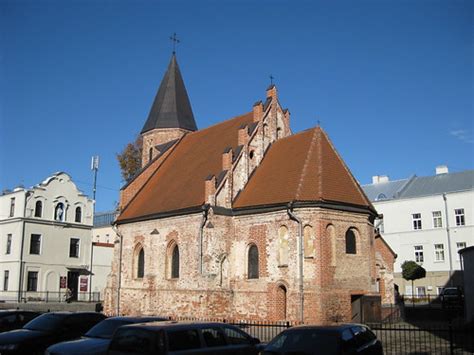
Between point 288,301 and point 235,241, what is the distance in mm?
4389

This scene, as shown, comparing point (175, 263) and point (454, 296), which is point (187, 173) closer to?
point (175, 263)

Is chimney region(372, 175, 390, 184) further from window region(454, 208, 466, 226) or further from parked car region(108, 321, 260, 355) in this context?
parked car region(108, 321, 260, 355)

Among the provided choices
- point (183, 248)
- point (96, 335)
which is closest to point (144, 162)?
point (183, 248)

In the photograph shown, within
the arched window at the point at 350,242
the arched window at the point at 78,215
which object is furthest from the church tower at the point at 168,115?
the arched window at the point at 350,242

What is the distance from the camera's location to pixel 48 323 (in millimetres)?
14156

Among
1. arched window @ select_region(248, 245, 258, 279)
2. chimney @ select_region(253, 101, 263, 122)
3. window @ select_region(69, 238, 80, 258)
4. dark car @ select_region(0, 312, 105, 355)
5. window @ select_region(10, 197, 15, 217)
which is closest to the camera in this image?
dark car @ select_region(0, 312, 105, 355)

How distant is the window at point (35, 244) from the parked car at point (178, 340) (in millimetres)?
30665

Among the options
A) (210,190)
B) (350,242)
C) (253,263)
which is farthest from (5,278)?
(350,242)

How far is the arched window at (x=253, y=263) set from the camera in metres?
24.0

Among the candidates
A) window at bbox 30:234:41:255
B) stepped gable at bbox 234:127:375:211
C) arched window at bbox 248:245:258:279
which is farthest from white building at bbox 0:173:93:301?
stepped gable at bbox 234:127:375:211

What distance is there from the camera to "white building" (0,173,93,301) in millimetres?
37156

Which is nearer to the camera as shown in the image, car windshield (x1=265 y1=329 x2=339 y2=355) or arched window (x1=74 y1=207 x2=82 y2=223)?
car windshield (x1=265 y1=329 x2=339 y2=355)

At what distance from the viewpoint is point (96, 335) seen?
1260 cm

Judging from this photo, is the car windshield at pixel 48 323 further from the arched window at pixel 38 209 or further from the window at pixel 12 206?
the window at pixel 12 206
